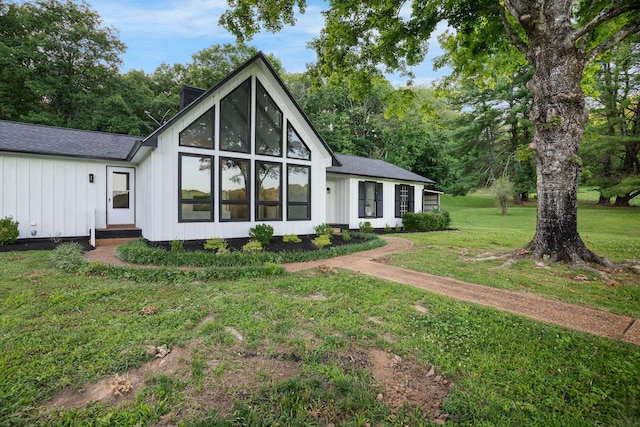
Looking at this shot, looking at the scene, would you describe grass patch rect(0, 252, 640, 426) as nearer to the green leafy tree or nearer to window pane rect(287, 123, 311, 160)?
window pane rect(287, 123, 311, 160)

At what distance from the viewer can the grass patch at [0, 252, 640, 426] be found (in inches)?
81.7

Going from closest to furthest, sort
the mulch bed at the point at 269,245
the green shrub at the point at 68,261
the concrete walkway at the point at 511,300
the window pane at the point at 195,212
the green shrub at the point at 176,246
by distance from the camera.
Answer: the concrete walkway at the point at 511,300 → the green shrub at the point at 68,261 → the green shrub at the point at 176,246 → the mulch bed at the point at 269,245 → the window pane at the point at 195,212

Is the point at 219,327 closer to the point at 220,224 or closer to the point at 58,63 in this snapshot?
the point at 220,224

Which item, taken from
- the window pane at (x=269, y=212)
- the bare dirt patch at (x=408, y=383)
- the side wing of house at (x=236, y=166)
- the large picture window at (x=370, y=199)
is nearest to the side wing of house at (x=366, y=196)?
the large picture window at (x=370, y=199)

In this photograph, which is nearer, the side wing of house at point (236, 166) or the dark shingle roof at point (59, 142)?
the side wing of house at point (236, 166)

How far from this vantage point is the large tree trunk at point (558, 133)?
6410 mm

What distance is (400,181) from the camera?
16.3 m

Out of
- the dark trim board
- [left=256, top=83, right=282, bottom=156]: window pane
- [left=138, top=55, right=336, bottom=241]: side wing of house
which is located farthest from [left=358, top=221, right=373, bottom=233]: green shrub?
the dark trim board

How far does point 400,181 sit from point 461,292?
1209 centimetres

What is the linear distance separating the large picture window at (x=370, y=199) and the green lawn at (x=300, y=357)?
983 cm

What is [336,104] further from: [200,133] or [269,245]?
[269,245]

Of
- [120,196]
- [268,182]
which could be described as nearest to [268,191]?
[268,182]

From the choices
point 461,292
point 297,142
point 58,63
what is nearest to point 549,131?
point 461,292

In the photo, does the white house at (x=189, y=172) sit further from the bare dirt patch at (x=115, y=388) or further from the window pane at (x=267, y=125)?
the bare dirt patch at (x=115, y=388)
